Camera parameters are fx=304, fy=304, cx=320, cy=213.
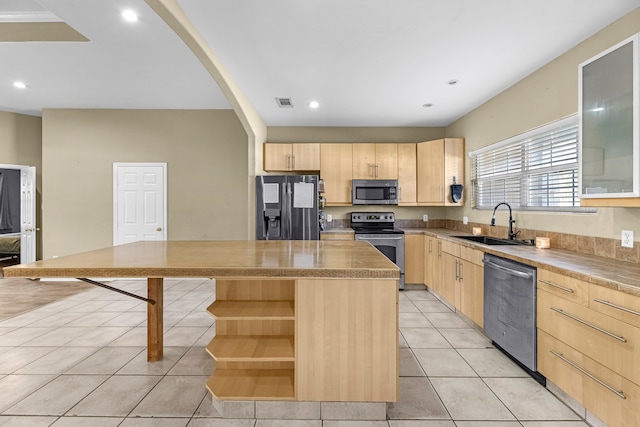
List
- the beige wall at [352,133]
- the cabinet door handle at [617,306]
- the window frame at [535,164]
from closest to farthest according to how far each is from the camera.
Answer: the cabinet door handle at [617,306] < the window frame at [535,164] < the beige wall at [352,133]

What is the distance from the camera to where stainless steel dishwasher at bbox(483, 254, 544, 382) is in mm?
2127

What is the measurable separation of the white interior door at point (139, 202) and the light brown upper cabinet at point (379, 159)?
321cm

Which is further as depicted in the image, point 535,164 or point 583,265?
point 535,164

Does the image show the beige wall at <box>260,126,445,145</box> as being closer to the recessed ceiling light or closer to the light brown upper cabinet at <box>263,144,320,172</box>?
the light brown upper cabinet at <box>263,144,320,172</box>

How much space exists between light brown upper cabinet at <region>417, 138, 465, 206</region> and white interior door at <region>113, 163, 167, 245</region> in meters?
4.14

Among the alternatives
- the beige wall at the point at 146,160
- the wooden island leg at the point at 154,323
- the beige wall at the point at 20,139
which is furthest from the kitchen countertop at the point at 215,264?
the beige wall at the point at 20,139

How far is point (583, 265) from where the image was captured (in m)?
1.93

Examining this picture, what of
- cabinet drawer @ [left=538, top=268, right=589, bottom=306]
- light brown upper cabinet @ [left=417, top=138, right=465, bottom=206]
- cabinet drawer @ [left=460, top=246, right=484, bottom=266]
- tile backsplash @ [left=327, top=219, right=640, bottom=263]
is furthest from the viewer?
light brown upper cabinet @ [left=417, top=138, right=465, bottom=206]

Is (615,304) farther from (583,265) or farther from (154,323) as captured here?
(154,323)

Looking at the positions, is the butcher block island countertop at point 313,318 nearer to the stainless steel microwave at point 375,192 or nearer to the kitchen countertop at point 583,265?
the kitchen countertop at point 583,265

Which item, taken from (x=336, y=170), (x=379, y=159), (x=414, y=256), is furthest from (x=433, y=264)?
(x=336, y=170)

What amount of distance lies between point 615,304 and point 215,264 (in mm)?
2081

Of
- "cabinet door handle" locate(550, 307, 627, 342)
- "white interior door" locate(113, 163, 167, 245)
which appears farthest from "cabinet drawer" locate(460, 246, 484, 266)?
"white interior door" locate(113, 163, 167, 245)

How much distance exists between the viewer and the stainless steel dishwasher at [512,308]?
6.98 ft
